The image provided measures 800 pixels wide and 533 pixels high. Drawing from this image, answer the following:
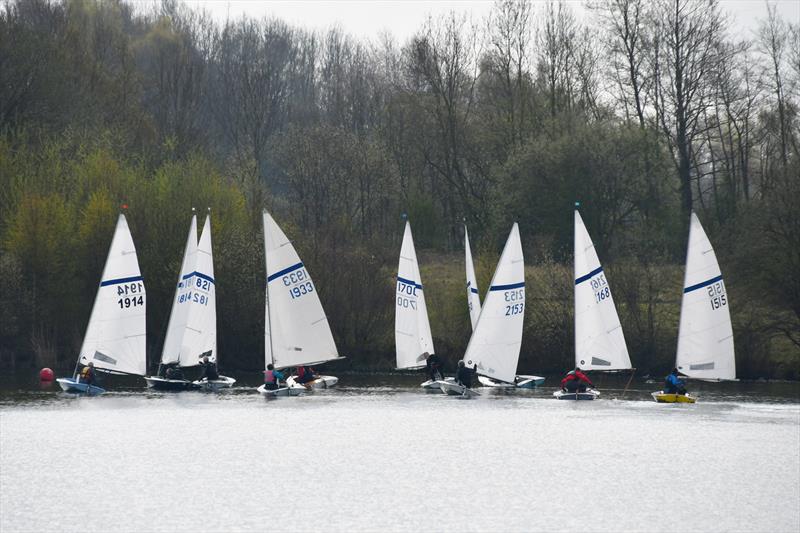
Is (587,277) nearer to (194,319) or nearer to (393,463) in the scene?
(194,319)

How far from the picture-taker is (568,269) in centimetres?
5706

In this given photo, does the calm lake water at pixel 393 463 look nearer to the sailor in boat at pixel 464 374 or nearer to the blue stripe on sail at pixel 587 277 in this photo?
the sailor in boat at pixel 464 374

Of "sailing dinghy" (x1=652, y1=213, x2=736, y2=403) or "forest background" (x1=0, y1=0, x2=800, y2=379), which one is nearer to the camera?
"sailing dinghy" (x1=652, y1=213, x2=736, y2=403)

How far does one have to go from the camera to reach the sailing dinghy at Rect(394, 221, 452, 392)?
50062 millimetres

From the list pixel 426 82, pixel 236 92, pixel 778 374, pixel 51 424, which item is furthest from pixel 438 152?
pixel 51 424

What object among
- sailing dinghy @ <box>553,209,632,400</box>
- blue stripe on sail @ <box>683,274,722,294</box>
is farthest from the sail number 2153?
blue stripe on sail @ <box>683,274,722,294</box>

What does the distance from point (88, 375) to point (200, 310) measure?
538 cm

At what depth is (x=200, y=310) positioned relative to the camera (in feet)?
160

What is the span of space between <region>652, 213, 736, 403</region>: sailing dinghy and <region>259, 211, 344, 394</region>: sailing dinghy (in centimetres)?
1197

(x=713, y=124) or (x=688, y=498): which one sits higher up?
(x=713, y=124)

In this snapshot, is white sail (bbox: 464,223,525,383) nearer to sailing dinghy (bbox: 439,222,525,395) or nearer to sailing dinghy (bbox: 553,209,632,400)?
sailing dinghy (bbox: 439,222,525,395)

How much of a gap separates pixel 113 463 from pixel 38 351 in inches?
1036

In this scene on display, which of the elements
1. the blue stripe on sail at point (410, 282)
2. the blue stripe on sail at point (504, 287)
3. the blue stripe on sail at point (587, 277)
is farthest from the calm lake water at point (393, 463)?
the blue stripe on sail at point (410, 282)

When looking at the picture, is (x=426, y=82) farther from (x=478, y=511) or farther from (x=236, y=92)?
(x=478, y=511)
